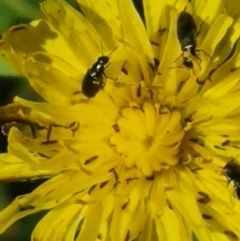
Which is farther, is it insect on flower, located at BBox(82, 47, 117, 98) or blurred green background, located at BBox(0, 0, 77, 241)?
blurred green background, located at BBox(0, 0, 77, 241)

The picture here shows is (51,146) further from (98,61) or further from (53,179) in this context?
(98,61)

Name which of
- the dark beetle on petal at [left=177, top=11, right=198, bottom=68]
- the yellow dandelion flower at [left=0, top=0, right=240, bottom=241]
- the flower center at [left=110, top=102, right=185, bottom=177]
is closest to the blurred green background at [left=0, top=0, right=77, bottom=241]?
the yellow dandelion flower at [left=0, top=0, right=240, bottom=241]

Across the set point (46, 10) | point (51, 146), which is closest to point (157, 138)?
point (51, 146)

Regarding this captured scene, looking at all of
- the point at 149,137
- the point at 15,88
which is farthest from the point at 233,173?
the point at 15,88

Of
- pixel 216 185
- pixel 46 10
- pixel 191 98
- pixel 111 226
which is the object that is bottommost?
pixel 111 226

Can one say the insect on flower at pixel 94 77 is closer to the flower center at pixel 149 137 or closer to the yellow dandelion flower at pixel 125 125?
the yellow dandelion flower at pixel 125 125

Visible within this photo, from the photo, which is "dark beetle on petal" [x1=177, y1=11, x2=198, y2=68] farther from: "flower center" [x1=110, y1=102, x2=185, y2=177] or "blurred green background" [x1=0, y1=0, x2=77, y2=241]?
"blurred green background" [x1=0, y1=0, x2=77, y2=241]
